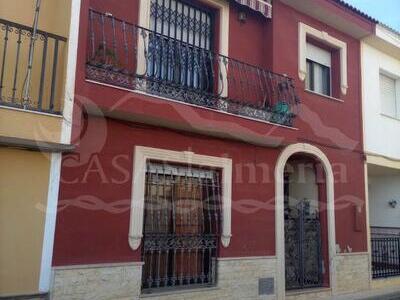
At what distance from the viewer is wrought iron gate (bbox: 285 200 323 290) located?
9.51 meters

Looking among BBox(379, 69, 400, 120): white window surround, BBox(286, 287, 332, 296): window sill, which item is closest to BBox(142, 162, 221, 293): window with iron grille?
BBox(286, 287, 332, 296): window sill

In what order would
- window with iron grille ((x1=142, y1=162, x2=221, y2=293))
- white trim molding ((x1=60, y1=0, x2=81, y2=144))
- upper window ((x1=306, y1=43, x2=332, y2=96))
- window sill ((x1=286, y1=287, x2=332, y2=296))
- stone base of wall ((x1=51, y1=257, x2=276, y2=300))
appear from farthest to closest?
1. upper window ((x1=306, y1=43, x2=332, y2=96))
2. window sill ((x1=286, y1=287, x2=332, y2=296))
3. window with iron grille ((x1=142, y1=162, x2=221, y2=293))
4. stone base of wall ((x1=51, y1=257, x2=276, y2=300))
5. white trim molding ((x1=60, y1=0, x2=81, y2=144))

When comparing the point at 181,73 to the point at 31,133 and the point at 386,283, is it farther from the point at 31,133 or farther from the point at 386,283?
the point at 386,283

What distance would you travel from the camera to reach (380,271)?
11375mm

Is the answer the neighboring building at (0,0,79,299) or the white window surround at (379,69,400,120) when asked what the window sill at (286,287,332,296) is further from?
the white window surround at (379,69,400,120)

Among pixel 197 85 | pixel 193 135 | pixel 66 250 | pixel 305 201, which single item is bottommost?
pixel 66 250

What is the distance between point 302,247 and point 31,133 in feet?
20.6

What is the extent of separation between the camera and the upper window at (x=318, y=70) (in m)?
10.6

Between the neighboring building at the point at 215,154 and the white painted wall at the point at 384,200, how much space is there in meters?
2.60

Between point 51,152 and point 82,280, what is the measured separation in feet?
6.07

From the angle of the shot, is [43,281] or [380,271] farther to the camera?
[380,271]

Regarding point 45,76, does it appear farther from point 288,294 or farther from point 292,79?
point 288,294

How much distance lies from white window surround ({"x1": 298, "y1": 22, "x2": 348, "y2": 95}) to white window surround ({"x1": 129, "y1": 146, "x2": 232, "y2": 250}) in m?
3.13

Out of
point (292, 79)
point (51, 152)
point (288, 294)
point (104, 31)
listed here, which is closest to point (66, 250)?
point (51, 152)
